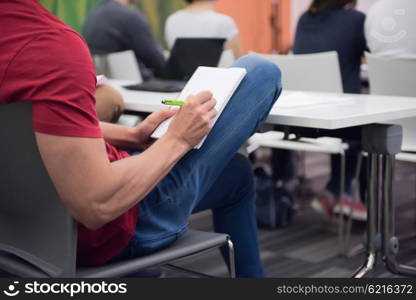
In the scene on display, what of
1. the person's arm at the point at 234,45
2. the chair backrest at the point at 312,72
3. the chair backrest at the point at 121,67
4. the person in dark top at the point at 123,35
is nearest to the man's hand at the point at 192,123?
the chair backrest at the point at 312,72

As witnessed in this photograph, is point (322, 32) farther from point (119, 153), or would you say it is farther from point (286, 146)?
point (119, 153)

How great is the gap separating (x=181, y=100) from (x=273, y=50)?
523cm

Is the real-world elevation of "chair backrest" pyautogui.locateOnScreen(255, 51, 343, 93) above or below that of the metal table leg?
above

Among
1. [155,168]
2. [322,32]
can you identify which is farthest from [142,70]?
[155,168]

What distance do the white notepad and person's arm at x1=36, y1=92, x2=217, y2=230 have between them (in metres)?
0.04

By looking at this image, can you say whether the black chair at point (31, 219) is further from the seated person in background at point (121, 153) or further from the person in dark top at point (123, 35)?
the person in dark top at point (123, 35)

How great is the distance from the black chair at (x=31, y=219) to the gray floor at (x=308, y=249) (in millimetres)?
1134

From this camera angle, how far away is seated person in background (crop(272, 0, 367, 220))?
3.05m

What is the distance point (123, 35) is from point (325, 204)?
4.28 ft

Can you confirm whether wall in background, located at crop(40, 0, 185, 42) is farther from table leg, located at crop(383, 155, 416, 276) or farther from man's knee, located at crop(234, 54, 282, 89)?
man's knee, located at crop(234, 54, 282, 89)

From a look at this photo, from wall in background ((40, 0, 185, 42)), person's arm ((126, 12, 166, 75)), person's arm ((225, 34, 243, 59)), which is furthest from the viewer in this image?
wall in background ((40, 0, 185, 42))

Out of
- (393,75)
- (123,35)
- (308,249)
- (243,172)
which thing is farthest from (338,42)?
(243,172)

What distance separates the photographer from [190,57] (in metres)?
2.54

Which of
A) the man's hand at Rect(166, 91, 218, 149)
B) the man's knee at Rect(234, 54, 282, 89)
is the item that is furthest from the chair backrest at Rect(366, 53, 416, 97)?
the man's hand at Rect(166, 91, 218, 149)
